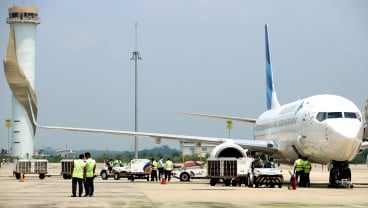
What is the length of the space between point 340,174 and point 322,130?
7.23 feet

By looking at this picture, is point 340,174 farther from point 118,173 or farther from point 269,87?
point 269,87

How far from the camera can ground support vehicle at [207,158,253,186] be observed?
44.7 metres

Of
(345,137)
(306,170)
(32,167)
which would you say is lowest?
(306,170)

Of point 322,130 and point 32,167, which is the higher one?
point 322,130

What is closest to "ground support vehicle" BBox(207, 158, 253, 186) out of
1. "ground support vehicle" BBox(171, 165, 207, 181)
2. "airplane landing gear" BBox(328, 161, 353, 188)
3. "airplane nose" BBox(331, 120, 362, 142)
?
"airplane landing gear" BBox(328, 161, 353, 188)

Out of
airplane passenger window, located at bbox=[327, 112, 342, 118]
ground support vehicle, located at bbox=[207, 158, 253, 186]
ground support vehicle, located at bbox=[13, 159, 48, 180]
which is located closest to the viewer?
airplane passenger window, located at bbox=[327, 112, 342, 118]

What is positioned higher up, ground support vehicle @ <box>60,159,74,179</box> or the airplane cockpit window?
the airplane cockpit window

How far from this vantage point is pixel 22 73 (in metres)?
145

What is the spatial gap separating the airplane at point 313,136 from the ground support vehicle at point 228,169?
60.4 inches

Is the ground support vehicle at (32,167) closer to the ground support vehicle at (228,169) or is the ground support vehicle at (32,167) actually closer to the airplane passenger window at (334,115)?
the ground support vehicle at (228,169)

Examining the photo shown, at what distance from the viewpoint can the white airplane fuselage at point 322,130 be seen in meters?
40.9

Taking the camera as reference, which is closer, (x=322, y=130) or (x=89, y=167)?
(x=89, y=167)

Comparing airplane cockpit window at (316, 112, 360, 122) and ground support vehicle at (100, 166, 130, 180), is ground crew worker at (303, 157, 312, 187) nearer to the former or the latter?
airplane cockpit window at (316, 112, 360, 122)

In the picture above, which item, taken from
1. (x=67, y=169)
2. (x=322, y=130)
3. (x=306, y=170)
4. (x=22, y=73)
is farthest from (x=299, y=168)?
(x=22, y=73)
